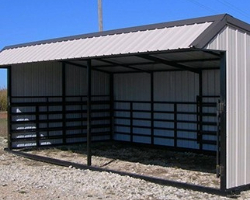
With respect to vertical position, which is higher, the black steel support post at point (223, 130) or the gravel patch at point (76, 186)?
the black steel support post at point (223, 130)

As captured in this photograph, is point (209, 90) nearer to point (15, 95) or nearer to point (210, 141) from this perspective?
point (210, 141)

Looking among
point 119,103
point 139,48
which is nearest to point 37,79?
point 119,103

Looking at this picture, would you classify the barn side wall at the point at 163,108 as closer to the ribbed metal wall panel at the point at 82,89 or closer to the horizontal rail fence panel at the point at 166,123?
the horizontal rail fence panel at the point at 166,123

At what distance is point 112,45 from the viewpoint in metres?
8.84

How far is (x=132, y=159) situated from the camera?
11062mm

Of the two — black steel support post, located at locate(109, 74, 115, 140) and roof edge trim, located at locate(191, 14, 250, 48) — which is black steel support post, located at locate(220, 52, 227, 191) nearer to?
roof edge trim, located at locate(191, 14, 250, 48)

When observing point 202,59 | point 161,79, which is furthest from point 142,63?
point 202,59

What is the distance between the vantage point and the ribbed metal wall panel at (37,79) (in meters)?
13.0

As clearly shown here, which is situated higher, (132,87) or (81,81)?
(81,81)

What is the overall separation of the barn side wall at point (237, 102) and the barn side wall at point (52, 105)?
7.07 m

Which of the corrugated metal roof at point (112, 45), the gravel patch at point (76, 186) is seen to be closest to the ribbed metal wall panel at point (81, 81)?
the corrugated metal roof at point (112, 45)

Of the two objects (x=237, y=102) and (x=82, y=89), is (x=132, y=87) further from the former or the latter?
(x=237, y=102)

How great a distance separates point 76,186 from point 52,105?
575cm

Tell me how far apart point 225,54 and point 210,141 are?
436 cm
